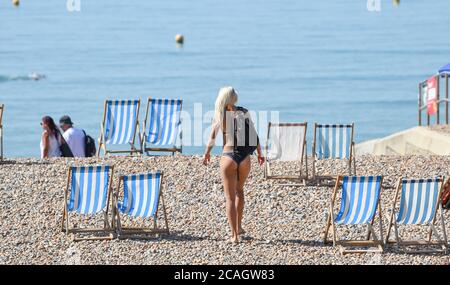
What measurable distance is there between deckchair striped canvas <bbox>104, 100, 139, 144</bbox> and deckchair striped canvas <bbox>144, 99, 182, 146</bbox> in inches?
8.1

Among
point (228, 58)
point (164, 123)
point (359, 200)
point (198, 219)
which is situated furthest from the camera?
point (228, 58)

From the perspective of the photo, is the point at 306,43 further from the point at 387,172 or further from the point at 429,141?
the point at 387,172

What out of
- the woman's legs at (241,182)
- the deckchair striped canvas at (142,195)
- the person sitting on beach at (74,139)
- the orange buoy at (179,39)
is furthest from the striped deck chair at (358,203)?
the orange buoy at (179,39)

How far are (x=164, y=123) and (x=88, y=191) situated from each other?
442cm

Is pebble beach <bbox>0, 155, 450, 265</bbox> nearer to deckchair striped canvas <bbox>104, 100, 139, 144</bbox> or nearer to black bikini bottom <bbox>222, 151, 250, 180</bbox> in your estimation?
black bikini bottom <bbox>222, 151, 250, 180</bbox>

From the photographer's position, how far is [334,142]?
1266 cm

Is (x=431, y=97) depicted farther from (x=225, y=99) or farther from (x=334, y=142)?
(x=225, y=99)

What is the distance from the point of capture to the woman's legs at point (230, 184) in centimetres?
972

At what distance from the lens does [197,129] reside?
2494 cm

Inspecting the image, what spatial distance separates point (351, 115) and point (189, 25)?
1073 inches

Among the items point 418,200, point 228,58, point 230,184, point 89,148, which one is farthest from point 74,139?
point 228,58

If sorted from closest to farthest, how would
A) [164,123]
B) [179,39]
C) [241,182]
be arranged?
[241,182], [164,123], [179,39]

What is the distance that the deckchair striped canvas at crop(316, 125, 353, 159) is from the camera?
1259 cm
